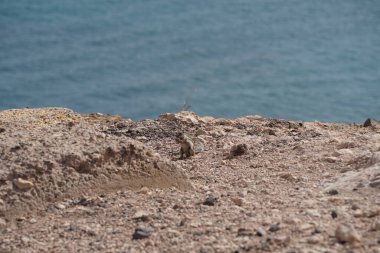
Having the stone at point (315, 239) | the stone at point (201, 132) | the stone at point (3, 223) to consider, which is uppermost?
the stone at point (315, 239)

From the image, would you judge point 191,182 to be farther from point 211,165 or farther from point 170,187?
point 211,165

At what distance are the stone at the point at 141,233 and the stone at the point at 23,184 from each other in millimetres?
563

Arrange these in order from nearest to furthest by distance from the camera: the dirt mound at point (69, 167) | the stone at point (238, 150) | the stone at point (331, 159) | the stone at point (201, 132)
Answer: the dirt mound at point (69, 167) < the stone at point (331, 159) < the stone at point (238, 150) < the stone at point (201, 132)

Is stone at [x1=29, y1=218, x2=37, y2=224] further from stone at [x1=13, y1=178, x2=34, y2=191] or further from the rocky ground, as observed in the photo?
stone at [x1=13, y1=178, x2=34, y2=191]

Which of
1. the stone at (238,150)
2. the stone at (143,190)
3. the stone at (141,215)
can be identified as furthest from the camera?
the stone at (238,150)

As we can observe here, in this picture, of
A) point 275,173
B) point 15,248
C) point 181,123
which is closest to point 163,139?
point 181,123

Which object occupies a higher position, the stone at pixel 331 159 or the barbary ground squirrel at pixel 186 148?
the stone at pixel 331 159

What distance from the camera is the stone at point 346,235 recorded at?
2.29 metres

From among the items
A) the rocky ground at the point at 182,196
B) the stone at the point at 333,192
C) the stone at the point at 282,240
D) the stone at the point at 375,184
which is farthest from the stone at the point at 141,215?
the stone at the point at 375,184

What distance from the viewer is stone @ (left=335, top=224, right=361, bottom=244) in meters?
2.29

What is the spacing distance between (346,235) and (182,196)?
2.96 feet

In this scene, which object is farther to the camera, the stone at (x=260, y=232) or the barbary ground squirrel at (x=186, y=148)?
the barbary ground squirrel at (x=186, y=148)

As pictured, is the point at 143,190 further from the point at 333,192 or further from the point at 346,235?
the point at 346,235

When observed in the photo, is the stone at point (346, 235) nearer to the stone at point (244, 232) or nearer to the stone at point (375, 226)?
the stone at point (375, 226)
